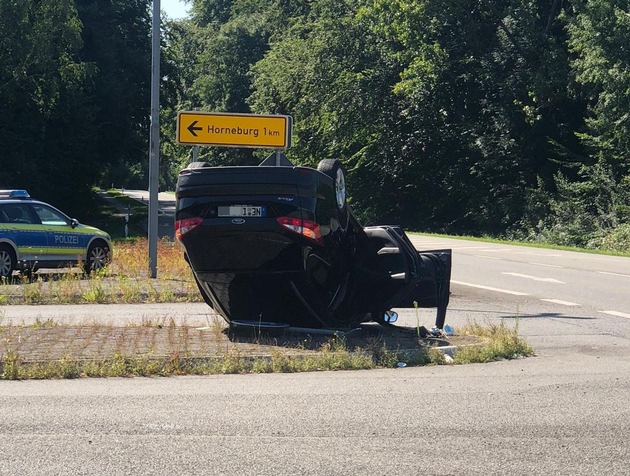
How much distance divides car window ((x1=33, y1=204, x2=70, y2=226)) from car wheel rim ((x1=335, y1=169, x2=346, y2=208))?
1137 cm

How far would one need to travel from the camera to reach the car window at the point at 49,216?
2070 cm

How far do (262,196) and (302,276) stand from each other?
0.90 metres

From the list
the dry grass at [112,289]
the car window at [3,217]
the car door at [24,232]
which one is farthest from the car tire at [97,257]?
the car window at [3,217]

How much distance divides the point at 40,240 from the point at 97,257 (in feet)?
5.36

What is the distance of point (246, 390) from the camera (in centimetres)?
812

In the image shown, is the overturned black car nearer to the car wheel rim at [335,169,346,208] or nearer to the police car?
the car wheel rim at [335,169,346,208]

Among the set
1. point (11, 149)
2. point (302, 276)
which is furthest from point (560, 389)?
point (11, 149)

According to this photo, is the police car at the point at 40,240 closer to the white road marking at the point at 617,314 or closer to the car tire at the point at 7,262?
the car tire at the point at 7,262

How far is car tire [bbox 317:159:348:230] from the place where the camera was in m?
10.6

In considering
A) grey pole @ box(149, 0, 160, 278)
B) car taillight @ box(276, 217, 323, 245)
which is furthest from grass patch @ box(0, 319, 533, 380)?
grey pole @ box(149, 0, 160, 278)

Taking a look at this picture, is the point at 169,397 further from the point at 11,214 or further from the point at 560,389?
the point at 11,214

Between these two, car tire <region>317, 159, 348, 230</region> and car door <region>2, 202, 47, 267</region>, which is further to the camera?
car door <region>2, 202, 47, 267</region>

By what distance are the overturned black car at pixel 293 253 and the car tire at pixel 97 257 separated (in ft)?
35.3

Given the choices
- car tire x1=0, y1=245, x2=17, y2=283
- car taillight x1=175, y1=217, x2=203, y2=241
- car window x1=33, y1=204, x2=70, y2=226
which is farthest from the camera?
car window x1=33, y1=204, x2=70, y2=226
